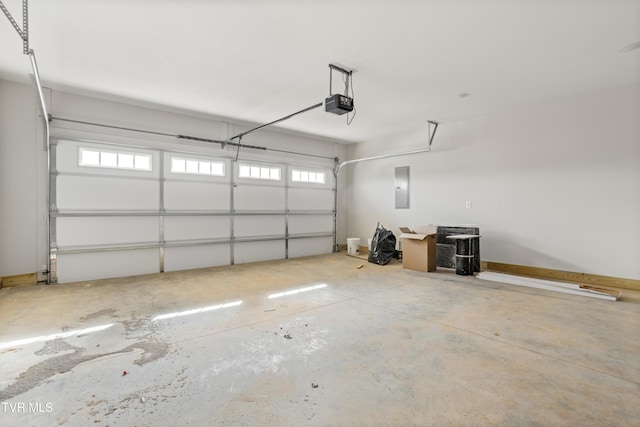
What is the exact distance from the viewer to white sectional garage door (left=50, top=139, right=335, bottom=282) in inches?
182

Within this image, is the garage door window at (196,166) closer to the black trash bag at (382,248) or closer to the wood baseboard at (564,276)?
the black trash bag at (382,248)

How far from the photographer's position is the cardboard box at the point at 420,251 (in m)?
5.46

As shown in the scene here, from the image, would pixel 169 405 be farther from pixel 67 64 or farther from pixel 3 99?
pixel 3 99

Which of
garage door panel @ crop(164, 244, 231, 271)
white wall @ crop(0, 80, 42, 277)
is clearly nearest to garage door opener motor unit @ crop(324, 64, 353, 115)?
garage door panel @ crop(164, 244, 231, 271)

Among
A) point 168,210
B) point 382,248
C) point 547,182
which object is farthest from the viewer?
point 382,248

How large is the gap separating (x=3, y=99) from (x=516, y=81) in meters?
7.15

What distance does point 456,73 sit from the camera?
3.86 meters

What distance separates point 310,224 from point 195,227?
2777 millimetres

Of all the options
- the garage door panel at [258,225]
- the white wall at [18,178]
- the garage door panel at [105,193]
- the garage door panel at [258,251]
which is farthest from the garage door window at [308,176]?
the white wall at [18,178]

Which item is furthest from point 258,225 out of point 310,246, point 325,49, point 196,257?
point 325,49

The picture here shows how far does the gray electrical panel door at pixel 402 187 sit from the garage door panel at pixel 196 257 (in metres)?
4.00

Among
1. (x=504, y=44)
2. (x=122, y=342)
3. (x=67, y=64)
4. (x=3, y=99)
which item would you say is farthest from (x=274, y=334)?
(x=3, y=99)

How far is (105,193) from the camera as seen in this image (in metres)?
4.86

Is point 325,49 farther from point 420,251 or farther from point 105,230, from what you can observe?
point 105,230
